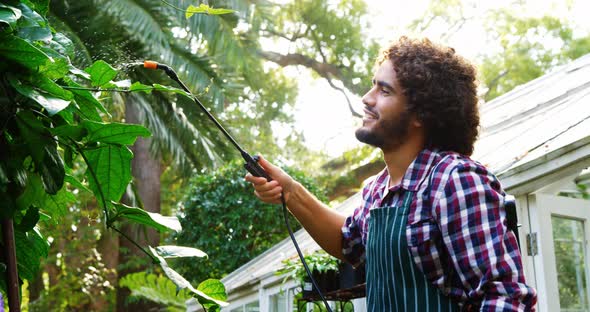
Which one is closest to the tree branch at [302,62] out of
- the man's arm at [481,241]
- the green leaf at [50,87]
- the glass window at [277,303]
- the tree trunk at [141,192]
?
the tree trunk at [141,192]

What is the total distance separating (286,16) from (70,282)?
7106 mm

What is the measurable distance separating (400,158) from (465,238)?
36 centimetres

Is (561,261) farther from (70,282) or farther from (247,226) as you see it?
(70,282)

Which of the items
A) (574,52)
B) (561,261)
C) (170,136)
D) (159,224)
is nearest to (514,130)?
(561,261)

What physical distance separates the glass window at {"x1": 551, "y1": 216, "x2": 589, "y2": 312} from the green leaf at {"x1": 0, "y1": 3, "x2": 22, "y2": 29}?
4090 mm

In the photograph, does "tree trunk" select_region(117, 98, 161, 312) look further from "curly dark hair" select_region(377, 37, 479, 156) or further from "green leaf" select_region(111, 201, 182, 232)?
"green leaf" select_region(111, 201, 182, 232)

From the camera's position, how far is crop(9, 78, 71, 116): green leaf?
999 millimetres

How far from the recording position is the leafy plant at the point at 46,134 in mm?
1017

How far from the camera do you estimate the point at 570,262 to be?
4879 mm

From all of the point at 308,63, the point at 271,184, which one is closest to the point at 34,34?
the point at 271,184

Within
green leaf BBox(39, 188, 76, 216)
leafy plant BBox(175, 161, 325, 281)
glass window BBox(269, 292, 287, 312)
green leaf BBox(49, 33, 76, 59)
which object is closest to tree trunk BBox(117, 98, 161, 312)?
leafy plant BBox(175, 161, 325, 281)

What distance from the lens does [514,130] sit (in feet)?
17.2

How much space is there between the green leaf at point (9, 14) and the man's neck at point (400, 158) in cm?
105

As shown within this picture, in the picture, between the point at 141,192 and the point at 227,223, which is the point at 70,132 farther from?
the point at 141,192
